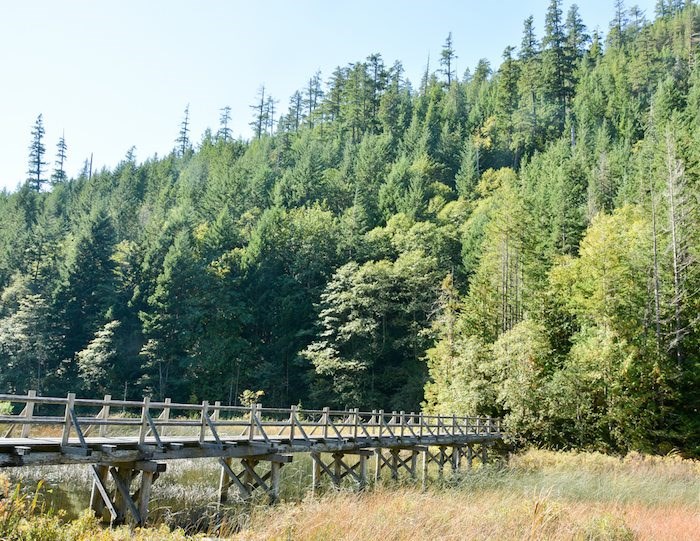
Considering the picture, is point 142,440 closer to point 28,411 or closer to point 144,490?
point 144,490

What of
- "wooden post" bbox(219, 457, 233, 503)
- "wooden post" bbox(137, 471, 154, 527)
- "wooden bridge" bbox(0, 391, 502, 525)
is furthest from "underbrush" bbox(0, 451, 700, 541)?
"wooden post" bbox(137, 471, 154, 527)

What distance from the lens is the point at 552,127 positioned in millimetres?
86250

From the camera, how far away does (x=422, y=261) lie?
5634 centimetres

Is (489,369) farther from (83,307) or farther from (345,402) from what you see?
(83,307)

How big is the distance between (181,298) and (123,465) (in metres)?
47.4

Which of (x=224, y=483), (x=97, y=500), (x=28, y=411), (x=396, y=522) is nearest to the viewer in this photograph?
(x=396, y=522)

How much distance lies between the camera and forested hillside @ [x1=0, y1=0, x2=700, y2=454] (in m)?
33.6

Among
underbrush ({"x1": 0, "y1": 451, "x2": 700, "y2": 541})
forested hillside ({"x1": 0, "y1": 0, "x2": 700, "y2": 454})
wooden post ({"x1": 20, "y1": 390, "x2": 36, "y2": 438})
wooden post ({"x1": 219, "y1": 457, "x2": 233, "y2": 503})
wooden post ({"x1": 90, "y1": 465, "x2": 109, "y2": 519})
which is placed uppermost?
forested hillside ({"x1": 0, "y1": 0, "x2": 700, "y2": 454})

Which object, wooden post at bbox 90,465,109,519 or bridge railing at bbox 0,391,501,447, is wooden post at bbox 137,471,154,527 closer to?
bridge railing at bbox 0,391,501,447

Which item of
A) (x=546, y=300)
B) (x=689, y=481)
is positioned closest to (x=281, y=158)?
(x=546, y=300)

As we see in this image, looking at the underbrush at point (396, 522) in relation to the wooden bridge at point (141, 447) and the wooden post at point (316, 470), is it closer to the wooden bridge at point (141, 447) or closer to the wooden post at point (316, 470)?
the wooden bridge at point (141, 447)

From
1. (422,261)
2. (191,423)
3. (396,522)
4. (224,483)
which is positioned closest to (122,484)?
(191,423)

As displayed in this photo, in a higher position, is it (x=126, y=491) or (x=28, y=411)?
(x=28, y=411)

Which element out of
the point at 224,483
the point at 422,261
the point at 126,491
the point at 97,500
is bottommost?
the point at 224,483
